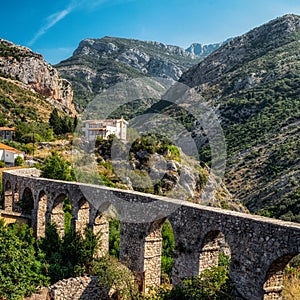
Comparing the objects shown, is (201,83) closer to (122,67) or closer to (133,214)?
(122,67)

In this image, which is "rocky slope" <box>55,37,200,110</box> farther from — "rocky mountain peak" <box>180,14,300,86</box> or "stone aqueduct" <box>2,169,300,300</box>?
"stone aqueduct" <box>2,169,300,300</box>

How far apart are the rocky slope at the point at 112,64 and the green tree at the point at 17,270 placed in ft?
305

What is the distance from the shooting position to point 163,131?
57.2 meters

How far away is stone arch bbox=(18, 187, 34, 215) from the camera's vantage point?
22.7 meters

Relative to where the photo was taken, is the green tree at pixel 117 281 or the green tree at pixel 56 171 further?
the green tree at pixel 56 171

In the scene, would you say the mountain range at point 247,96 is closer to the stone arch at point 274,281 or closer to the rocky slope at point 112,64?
the rocky slope at point 112,64

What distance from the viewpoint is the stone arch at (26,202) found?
22.7m

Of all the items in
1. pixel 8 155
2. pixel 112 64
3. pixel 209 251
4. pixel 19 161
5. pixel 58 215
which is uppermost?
pixel 112 64

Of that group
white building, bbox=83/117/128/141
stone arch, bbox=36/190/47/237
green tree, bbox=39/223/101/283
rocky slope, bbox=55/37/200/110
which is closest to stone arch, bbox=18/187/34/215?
stone arch, bbox=36/190/47/237

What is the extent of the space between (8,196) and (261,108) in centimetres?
4611

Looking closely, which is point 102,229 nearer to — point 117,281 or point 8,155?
point 117,281

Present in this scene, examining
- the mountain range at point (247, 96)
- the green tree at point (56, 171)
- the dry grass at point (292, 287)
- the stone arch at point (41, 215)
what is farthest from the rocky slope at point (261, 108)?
the stone arch at point (41, 215)

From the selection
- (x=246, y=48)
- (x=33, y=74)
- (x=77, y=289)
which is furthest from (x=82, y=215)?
(x=246, y=48)

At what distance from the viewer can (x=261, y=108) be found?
198ft
